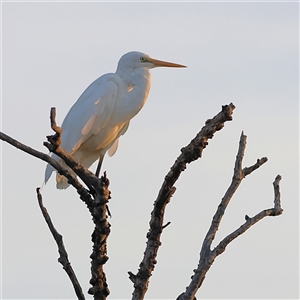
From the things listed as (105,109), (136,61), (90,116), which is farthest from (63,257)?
(136,61)

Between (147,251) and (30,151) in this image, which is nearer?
(30,151)

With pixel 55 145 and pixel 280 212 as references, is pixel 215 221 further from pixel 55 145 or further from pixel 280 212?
pixel 55 145

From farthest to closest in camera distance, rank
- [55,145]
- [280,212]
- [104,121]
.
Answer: [104,121] < [280,212] < [55,145]

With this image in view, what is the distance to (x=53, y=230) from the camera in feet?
12.6

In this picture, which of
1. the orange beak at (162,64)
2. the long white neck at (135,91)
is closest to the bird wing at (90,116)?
the long white neck at (135,91)

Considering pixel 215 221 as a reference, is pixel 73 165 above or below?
above

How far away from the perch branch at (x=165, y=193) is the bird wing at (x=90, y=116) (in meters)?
2.68

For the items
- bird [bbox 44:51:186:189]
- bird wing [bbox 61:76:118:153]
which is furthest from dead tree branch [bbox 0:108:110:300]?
bird wing [bbox 61:76:118:153]

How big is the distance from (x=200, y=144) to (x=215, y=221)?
447mm

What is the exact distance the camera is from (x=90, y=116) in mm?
6352

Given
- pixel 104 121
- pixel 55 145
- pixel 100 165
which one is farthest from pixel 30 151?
pixel 100 165

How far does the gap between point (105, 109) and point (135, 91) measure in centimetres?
35

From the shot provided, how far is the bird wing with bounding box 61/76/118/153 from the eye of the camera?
6.34 m

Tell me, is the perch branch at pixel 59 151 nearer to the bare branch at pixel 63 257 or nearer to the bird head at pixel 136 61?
the bare branch at pixel 63 257
